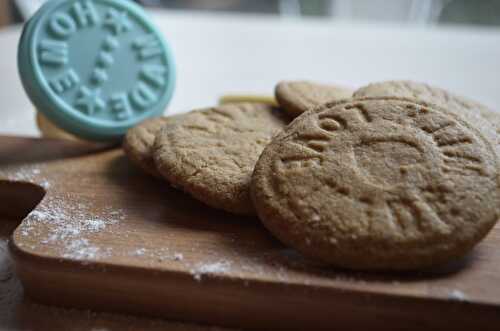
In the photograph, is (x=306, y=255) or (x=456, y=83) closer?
(x=306, y=255)

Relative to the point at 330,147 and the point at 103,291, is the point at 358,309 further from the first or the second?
the point at 103,291

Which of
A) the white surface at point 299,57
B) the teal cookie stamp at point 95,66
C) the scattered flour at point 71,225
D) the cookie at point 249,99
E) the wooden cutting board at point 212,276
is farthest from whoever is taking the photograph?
the white surface at point 299,57

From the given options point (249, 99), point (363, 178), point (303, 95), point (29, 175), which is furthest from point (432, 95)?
point (29, 175)

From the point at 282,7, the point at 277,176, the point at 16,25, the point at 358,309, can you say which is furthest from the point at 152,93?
the point at 282,7

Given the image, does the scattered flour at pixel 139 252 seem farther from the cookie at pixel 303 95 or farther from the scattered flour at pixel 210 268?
the cookie at pixel 303 95

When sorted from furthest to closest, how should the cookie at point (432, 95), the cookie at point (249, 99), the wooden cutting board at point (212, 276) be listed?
the cookie at point (249, 99) → the cookie at point (432, 95) → the wooden cutting board at point (212, 276)

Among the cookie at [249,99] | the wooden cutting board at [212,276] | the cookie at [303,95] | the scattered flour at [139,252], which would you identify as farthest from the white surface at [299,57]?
the scattered flour at [139,252]
